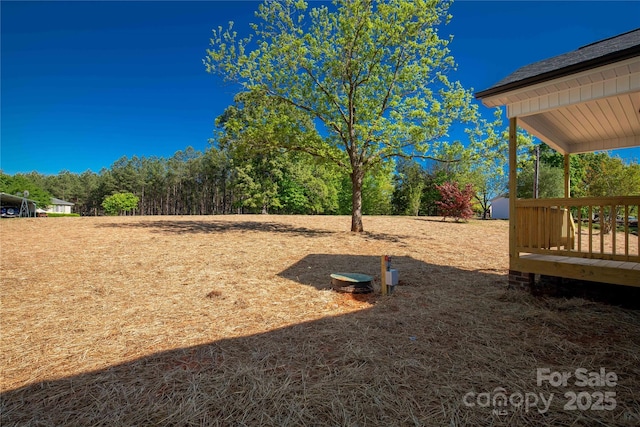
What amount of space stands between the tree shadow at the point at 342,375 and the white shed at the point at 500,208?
4494 centimetres

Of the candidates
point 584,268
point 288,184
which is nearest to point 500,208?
point 288,184

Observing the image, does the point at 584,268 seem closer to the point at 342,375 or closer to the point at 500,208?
the point at 342,375

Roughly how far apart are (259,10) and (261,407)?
489 inches

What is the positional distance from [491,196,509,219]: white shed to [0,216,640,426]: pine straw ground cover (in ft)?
139

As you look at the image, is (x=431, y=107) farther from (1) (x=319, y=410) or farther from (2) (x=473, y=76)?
(1) (x=319, y=410)

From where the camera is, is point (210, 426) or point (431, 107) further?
point (431, 107)

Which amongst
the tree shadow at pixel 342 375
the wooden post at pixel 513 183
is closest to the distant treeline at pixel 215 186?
the wooden post at pixel 513 183

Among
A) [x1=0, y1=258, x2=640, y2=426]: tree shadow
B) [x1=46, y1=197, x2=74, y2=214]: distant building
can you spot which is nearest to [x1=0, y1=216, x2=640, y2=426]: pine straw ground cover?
[x1=0, y1=258, x2=640, y2=426]: tree shadow

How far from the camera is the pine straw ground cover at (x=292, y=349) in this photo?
2.24 metres

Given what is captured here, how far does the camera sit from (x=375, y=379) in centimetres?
259

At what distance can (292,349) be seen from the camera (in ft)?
10.5

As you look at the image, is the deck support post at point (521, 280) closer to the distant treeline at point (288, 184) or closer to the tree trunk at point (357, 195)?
the distant treeline at point (288, 184)

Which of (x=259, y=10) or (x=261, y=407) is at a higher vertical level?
(x=259, y=10)

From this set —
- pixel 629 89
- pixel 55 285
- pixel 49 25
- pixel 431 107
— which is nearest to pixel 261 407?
pixel 55 285
